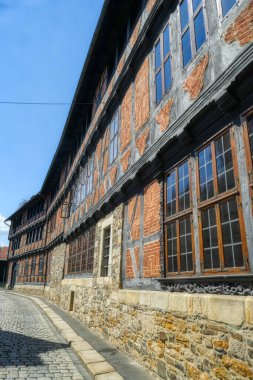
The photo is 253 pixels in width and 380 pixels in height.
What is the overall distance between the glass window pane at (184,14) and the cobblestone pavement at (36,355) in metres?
5.99

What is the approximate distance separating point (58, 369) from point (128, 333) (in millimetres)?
1376

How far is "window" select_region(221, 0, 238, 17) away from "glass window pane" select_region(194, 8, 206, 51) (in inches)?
16.1

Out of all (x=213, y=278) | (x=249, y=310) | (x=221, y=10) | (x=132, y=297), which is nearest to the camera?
(x=249, y=310)

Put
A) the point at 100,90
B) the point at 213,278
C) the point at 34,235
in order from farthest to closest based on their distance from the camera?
the point at 34,235 < the point at 100,90 < the point at 213,278

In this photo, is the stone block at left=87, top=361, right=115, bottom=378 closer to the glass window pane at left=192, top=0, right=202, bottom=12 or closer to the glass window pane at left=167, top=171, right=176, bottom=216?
the glass window pane at left=167, top=171, right=176, bottom=216

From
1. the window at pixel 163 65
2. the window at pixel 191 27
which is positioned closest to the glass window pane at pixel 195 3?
the window at pixel 191 27

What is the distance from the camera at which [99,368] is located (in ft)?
14.7

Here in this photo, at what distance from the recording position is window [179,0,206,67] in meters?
4.37

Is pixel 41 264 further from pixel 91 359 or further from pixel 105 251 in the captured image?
pixel 91 359

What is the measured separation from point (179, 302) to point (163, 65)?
430 centimetres

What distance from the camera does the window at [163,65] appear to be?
5.30 meters

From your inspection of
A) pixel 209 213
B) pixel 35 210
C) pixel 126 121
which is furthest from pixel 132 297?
pixel 35 210

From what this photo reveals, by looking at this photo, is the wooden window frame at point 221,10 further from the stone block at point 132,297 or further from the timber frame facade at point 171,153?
the stone block at point 132,297

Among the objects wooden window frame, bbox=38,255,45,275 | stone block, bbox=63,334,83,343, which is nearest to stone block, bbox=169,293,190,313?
stone block, bbox=63,334,83,343
